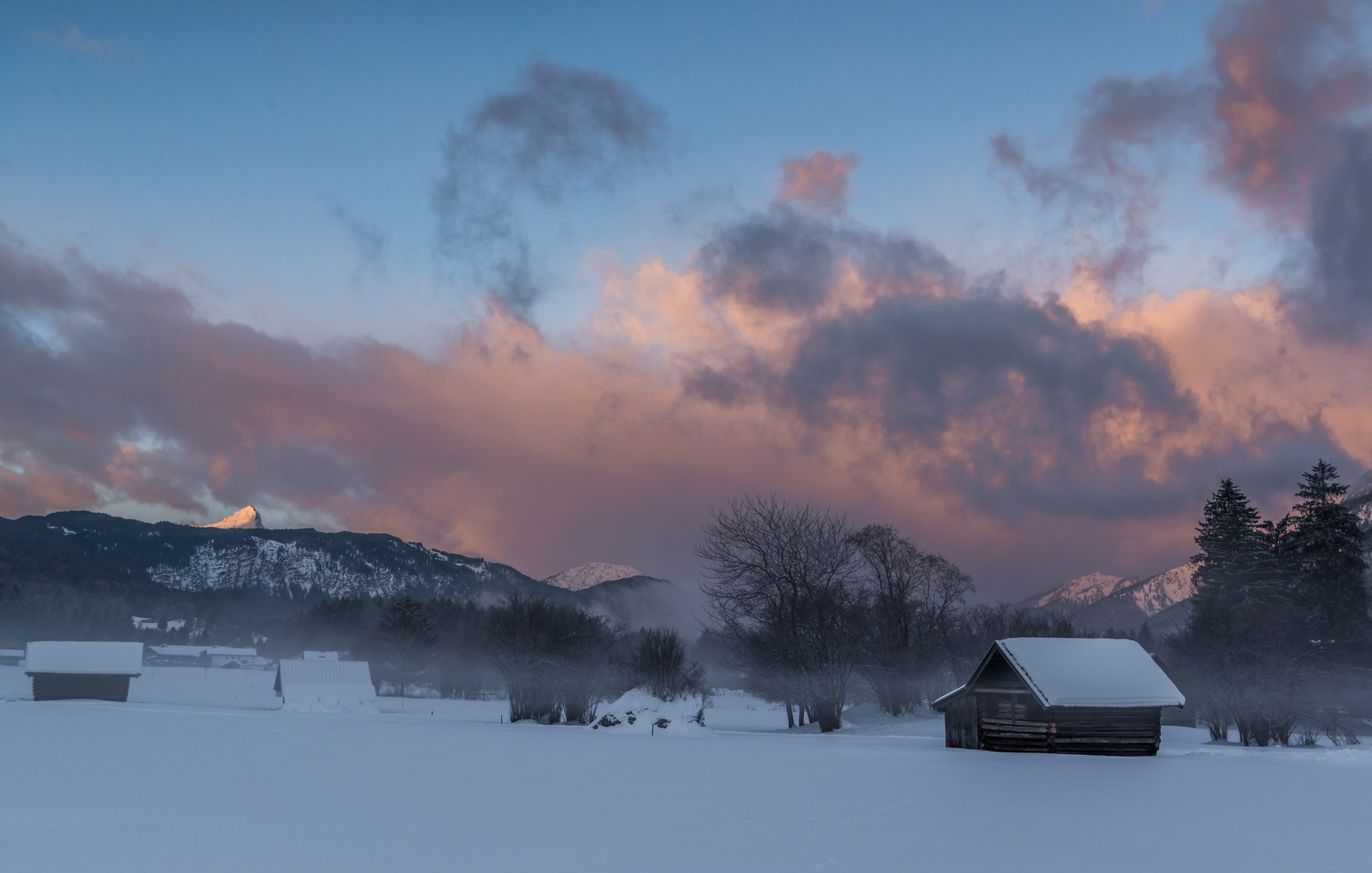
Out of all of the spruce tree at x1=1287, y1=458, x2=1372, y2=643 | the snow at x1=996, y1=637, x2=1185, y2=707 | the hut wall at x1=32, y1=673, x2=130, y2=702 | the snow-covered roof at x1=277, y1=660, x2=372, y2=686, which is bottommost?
the hut wall at x1=32, y1=673, x2=130, y2=702

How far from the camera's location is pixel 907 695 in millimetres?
66438

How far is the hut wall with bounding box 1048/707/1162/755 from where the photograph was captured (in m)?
34.7

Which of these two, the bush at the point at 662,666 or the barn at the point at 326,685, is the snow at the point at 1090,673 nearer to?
the bush at the point at 662,666

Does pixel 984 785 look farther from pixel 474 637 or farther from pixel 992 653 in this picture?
pixel 474 637

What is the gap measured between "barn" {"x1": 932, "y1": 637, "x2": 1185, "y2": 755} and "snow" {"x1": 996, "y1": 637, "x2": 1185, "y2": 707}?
0.03m

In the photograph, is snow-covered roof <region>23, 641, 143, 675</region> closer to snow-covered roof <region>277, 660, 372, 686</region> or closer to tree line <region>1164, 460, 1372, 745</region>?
snow-covered roof <region>277, 660, 372, 686</region>

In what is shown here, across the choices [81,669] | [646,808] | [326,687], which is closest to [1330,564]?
[646,808]

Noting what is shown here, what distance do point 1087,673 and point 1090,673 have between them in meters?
0.15

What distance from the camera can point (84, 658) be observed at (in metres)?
74.2

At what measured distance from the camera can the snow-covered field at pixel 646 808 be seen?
12242 mm

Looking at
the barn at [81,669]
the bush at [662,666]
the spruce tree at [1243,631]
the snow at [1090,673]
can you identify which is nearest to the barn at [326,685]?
the barn at [81,669]

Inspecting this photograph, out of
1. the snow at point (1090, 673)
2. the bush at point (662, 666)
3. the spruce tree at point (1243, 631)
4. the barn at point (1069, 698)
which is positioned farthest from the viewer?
the bush at point (662, 666)

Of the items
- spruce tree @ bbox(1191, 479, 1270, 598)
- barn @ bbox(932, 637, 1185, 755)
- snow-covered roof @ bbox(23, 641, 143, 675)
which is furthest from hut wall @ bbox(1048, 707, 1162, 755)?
snow-covered roof @ bbox(23, 641, 143, 675)

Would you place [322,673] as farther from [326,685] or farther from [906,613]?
[906,613]
